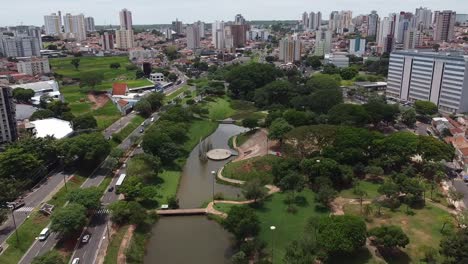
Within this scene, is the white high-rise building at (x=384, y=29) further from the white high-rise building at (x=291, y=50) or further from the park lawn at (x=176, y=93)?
the park lawn at (x=176, y=93)

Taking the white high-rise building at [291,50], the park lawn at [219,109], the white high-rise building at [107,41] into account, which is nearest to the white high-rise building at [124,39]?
the white high-rise building at [107,41]

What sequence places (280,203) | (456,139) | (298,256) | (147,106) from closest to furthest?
(298,256), (280,203), (456,139), (147,106)

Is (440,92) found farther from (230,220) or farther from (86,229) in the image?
(86,229)

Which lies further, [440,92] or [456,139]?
[440,92]

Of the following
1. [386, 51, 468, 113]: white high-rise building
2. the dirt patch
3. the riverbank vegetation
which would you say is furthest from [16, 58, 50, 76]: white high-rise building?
[386, 51, 468, 113]: white high-rise building

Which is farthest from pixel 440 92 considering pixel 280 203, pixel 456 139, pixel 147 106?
pixel 147 106

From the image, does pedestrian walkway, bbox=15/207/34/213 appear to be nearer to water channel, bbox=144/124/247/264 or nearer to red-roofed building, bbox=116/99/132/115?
water channel, bbox=144/124/247/264

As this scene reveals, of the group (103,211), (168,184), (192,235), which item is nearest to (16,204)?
(103,211)

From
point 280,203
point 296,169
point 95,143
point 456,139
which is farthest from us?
point 456,139
